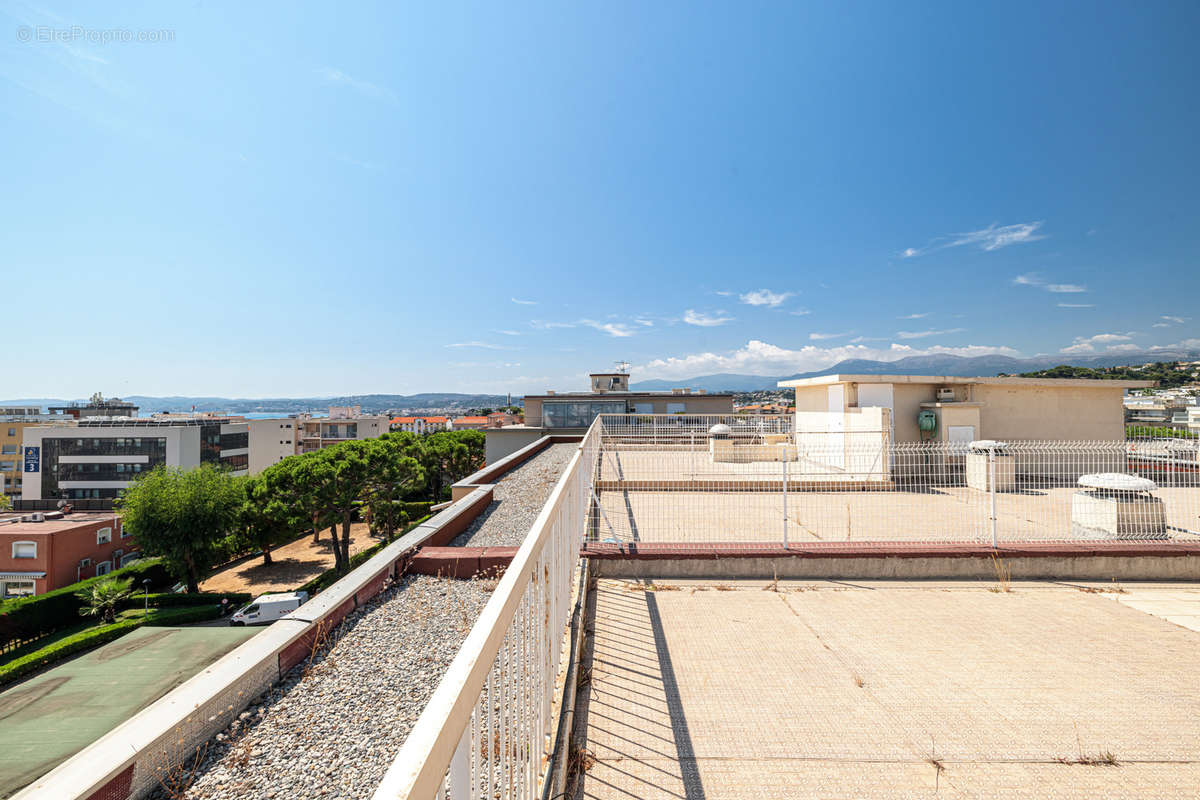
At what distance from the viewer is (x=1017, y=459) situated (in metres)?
11.5

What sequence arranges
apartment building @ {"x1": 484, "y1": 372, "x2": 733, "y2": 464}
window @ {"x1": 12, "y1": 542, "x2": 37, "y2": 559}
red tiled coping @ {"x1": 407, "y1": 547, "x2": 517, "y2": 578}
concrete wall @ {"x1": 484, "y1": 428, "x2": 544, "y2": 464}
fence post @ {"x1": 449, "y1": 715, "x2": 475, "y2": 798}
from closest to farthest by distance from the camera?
fence post @ {"x1": 449, "y1": 715, "x2": 475, "y2": 798}, red tiled coping @ {"x1": 407, "y1": 547, "x2": 517, "y2": 578}, window @ {"x1": 12, "y1": 542, "x2": 37, "y2": 559}, concrete wall @ {"x1": 484, "y1": 428, "x2": 544, "y2": 464}, apartment building @ {"x1": 484, "y1": 372, "x2": 733, "y2": 464}

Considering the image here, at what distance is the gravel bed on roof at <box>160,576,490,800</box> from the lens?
264 centimetres

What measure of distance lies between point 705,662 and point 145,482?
114 feet

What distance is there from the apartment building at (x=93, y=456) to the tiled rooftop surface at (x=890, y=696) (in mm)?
64051

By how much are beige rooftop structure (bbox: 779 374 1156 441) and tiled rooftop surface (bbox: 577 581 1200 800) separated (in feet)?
23.4

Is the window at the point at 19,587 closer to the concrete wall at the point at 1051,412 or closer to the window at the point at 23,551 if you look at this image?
the window at the point at 23,551

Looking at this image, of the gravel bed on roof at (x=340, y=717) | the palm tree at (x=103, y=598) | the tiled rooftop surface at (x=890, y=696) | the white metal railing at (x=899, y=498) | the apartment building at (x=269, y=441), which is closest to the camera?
the tiled rooftop surface at (x=890, y=696)

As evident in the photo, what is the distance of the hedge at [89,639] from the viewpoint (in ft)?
53.4

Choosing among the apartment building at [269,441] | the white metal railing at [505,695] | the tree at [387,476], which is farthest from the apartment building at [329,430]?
the white metal railing at [505,695]

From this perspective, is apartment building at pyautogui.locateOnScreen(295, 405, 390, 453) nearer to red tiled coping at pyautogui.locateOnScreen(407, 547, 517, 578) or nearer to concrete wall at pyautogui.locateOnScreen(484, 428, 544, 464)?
concrete wall at pyautogui.locateOnScreen(484, 428, 544, 464)

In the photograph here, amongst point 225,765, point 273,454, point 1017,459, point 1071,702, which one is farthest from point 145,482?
point 273,454

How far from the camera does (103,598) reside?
22672 mm

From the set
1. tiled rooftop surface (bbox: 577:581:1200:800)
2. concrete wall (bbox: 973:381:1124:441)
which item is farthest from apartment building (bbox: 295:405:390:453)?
tiled rooftop surface (bbox: 577:581:1200:800)

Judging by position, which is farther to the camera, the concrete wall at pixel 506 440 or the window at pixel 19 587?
the concrete wall at pixel 506 440
